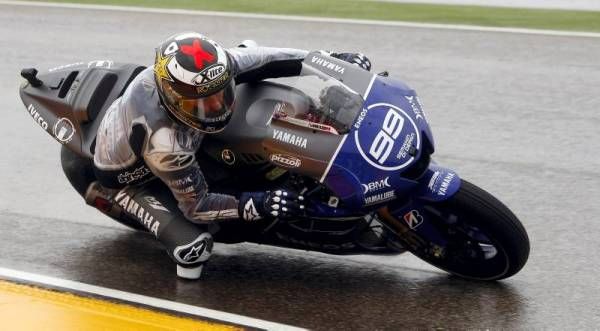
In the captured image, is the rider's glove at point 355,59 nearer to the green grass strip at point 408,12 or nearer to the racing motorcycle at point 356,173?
the racing motorcycle at point 356,173

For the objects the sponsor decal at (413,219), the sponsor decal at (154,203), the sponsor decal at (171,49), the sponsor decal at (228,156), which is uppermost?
the sponsor decal at (171,49)

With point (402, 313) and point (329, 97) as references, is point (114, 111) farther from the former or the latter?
point (402, 313)

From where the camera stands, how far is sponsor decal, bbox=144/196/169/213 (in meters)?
6.46

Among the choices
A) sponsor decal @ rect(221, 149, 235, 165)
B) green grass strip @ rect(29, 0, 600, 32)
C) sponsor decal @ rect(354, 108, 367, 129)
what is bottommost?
green grass strip @ rect(29, 0, 600, 32)

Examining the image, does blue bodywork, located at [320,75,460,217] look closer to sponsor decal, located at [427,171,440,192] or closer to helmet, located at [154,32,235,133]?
sponsor decal, located at [427,171,440,192]

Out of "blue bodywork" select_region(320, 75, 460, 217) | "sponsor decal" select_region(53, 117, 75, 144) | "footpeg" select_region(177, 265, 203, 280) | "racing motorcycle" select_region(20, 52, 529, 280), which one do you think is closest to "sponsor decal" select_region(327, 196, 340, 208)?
"racing motorcycle" select_region(20, 52, 529, 280)

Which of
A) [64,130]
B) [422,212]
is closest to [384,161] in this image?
[422,212]

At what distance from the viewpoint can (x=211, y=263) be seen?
6.75 metres

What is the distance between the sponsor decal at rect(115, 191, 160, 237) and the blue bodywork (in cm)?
123

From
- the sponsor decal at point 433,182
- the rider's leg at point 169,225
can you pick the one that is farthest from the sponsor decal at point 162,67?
the sponsor decal at point 433,182

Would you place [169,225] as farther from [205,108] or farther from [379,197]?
[379,197]

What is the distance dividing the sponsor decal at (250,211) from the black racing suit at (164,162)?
88mm

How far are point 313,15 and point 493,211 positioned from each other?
→ 8.30m

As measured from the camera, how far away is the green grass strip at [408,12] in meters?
13.1
